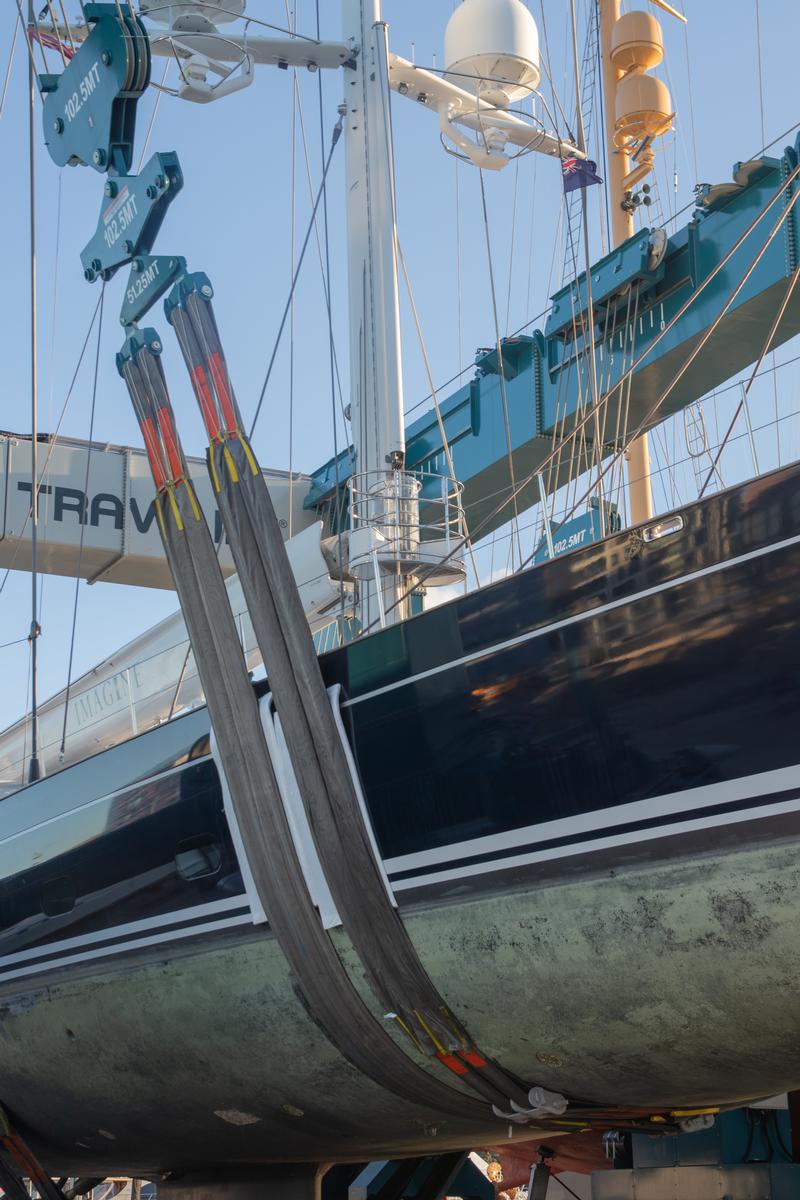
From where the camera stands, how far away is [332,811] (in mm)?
4789

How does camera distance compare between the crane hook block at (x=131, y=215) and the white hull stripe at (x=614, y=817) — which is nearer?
the white hull stripe at (x=614, y=817)

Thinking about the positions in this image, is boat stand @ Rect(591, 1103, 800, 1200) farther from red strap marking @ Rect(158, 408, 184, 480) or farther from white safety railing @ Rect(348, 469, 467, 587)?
red strap marking @ Rect(158, 408, 184, 480)

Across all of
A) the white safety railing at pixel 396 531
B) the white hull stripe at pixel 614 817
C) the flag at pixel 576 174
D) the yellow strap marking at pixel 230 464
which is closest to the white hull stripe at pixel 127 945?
the white hull stripe at pixel 614 817

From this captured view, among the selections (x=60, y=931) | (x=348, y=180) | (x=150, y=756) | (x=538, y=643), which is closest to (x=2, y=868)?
(x=60, y=931)

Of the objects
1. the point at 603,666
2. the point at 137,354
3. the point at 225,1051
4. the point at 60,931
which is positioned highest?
the point at 137,354

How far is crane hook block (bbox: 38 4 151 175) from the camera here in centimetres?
636

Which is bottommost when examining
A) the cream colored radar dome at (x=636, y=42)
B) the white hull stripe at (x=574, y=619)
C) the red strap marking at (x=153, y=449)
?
the white hull stripe at (x=574, y=619)

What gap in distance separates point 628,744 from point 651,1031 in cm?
93

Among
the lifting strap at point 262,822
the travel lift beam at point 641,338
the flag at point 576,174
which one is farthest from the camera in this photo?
the flag at point 576,174

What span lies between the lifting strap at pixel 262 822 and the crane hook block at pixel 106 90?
1.89 meters

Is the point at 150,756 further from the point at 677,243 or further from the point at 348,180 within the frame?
the point at 677,243

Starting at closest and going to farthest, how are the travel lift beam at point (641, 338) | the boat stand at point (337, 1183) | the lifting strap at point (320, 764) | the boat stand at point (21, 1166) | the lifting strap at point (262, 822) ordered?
the lifting strap at point (320, 764) → the lifting strap at point (262, 822) → the boat stand at point (337, 1183) → the boat stand at point (21, 1166) → the travel lift beam at point (641, 338)

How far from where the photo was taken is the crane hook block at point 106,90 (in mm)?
6363

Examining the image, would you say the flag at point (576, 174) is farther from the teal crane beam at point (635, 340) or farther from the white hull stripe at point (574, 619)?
the white hull stripe at point (574, 619)
